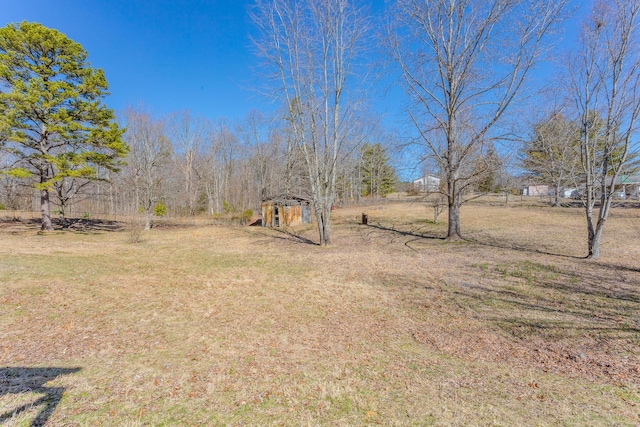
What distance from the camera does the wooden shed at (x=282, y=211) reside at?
21125mm

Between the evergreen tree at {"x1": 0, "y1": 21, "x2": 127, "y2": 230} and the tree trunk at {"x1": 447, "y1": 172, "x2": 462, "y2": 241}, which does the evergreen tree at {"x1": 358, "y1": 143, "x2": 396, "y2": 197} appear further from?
the evergreen tree at {"x1": 0, "y1": 21, "x2": 127, "y2": 230}

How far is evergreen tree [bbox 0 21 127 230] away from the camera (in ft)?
42.9

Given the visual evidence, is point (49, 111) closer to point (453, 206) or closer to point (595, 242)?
point (453, 206)

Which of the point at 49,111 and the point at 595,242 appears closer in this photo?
the point at 595,242

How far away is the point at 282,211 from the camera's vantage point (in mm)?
21156

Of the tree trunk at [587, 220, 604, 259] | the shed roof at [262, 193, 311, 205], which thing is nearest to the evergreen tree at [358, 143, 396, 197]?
the shed roof at [262, 193, 311, 205]

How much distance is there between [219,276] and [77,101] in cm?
1400

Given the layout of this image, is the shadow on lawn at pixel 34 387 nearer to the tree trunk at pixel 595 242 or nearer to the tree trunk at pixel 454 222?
the tree trunk at pixel 595 242

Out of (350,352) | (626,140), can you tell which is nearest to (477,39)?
(626,140)

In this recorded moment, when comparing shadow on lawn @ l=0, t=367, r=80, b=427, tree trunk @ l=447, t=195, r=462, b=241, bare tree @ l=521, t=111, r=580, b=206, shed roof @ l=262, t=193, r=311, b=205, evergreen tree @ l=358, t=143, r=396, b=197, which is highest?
evergreen tree @ l=358, t=143, r=396, b=197

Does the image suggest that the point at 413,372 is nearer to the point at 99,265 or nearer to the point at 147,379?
the point at 147,379

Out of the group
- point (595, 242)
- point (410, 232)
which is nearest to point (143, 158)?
point (410, 232)

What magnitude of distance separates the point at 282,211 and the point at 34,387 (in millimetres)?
18517

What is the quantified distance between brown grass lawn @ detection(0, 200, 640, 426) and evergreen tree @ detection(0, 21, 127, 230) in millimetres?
8074
